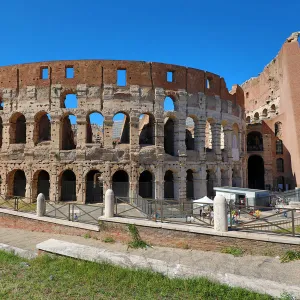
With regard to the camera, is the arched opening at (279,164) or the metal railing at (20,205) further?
the arched opening at (279,164)

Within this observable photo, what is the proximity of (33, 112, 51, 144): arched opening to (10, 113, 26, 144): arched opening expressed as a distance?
175cm

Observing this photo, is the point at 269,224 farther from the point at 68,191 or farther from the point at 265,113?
the point at 265,113

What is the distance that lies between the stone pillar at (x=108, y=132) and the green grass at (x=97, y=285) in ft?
44.4

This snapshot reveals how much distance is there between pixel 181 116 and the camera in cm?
2045

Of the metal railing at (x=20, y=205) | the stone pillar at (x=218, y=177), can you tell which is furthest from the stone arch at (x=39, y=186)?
the stone pillar at (x=218, y=177)

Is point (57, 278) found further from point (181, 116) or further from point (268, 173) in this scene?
point (268, 173)

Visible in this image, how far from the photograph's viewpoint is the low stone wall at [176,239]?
7.77 metres

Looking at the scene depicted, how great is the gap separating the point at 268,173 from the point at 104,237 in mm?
23214

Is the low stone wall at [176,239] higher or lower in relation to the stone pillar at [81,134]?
lower

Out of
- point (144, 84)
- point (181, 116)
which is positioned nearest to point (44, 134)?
point (144, 84)

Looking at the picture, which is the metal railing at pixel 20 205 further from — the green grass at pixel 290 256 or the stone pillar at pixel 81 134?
the green grass at pixel 290 256

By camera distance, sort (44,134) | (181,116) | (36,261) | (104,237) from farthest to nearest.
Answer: (44,134)
(181,116)
(104,237)
(36,261)

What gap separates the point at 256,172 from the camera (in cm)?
3119

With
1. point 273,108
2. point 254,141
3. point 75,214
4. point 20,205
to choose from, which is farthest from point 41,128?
point 273,108
